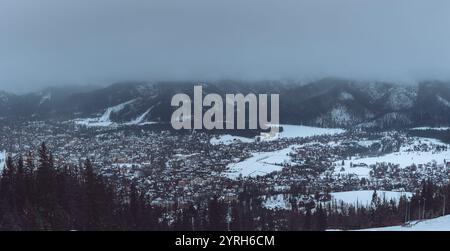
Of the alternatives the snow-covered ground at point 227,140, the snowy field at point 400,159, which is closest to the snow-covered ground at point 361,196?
the snowy field at point 400,159

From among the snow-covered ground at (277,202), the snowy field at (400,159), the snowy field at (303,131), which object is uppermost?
the snow-covered ground at (277,202)

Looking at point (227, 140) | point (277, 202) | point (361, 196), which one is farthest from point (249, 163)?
point (277, 202)

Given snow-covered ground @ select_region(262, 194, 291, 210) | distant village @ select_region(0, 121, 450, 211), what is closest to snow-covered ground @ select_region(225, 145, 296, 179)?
distant village @ select_region(0, 121, 450, 211)

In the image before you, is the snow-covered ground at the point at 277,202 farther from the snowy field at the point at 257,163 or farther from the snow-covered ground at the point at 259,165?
the snowy field at the point at 257,163

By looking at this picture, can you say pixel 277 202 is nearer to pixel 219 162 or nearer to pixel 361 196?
pixel 361 196
